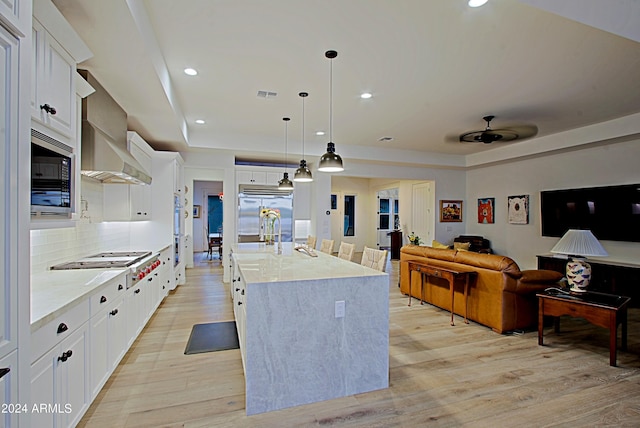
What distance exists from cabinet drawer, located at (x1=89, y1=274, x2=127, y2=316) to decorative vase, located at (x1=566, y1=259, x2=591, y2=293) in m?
4.40

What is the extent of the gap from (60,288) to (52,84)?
1299 millimetres

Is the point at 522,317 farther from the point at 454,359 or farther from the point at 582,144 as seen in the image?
the point at 582,144

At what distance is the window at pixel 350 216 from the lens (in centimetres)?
1131

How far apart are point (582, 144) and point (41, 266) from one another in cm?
756

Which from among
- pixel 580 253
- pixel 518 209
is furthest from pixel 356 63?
pixel 518 209

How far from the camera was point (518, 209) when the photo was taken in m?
6.88

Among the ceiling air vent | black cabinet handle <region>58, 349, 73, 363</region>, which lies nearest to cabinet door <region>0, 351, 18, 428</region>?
black cabinet handle <region>58, 349, 73, 363</region>

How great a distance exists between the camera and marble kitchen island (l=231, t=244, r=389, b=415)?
7.09 ft

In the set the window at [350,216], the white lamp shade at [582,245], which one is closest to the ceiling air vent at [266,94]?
the white lamp shade at [582,245]

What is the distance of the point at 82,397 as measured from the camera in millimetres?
1963

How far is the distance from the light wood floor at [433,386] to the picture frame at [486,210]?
408 cm

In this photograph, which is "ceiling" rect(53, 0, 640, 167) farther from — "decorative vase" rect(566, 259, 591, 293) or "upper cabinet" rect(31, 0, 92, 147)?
"decorative vase" rect(566, 259, 591, 293)

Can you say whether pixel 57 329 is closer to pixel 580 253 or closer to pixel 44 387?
pixel 44 387

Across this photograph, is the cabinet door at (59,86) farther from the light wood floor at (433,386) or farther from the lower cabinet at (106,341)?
the light wood floor at (433,386)
